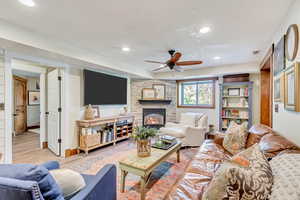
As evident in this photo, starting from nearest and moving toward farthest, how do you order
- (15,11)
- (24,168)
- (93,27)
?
(24,168) < (15,11) < (93,27)

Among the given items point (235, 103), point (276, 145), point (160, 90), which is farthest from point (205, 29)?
point (160, 90)

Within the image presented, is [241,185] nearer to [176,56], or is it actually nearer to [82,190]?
[82,190]

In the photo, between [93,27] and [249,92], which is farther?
[249,92]

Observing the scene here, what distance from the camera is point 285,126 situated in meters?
1.84

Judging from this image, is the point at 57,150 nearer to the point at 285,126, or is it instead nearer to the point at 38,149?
the point at 38,149

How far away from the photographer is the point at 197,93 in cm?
550

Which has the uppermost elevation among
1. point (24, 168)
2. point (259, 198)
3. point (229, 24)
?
point (229, 24)

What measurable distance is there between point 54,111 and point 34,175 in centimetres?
319

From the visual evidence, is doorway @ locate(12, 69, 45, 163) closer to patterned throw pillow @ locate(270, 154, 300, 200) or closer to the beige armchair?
the beige armchair

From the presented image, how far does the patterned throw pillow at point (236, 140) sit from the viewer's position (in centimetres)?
229

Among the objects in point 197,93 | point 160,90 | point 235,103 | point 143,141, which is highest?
point 160,90

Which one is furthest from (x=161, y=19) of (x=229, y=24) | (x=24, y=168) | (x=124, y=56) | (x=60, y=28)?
(x=24, y=168)

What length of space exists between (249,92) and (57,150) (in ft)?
17.6

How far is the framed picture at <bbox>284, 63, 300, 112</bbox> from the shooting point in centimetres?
143
